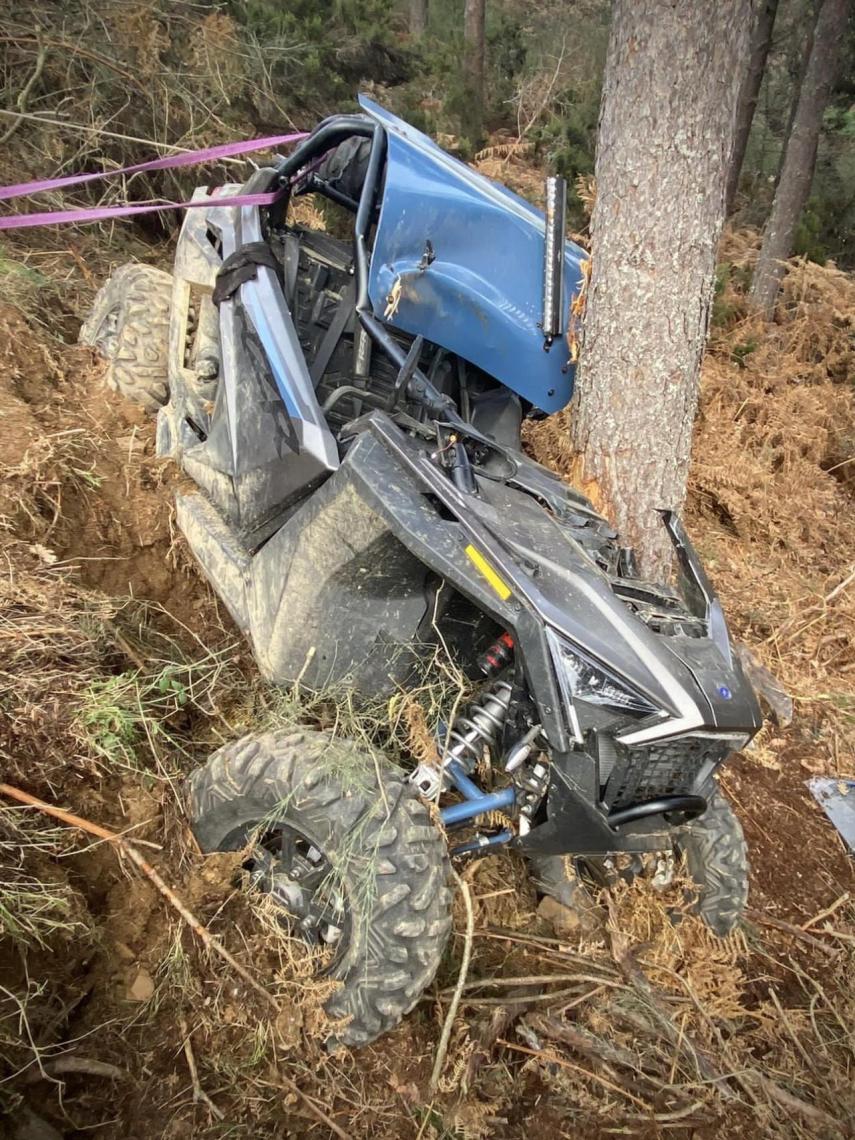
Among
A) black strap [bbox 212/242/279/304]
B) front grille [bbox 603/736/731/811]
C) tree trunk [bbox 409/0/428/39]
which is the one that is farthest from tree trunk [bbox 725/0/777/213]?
front grille [bbox 603/736/731/811]

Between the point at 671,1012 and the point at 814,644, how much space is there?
7.87 ft

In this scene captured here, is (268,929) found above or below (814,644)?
above

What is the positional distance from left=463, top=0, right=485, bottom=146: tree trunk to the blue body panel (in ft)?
19.7

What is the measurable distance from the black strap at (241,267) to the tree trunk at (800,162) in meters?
4.87

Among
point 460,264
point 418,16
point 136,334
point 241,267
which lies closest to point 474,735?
point 460,264

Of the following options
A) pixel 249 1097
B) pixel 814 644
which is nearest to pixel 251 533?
pixel 249 1097

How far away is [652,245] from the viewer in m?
3.17

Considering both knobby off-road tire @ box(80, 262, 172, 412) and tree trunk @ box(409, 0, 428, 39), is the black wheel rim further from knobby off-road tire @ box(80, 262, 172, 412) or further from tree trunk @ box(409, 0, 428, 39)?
tree trunk @ box(409, 0, 428, 39)

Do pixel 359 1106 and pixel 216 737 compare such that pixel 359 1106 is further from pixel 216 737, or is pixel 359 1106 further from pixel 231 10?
pixel 231 10

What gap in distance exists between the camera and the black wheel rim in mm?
2037

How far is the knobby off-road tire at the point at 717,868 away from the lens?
243 cm

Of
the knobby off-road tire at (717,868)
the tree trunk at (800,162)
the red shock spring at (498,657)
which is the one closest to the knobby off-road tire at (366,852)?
the red shock spring at (498,657)

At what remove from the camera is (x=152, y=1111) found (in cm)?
191

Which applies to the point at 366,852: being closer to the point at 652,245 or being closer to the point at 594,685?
the point at 594,685
